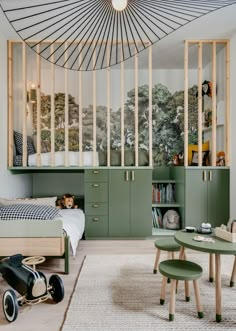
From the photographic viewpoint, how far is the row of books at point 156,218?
14.6ft

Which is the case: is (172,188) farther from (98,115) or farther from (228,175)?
(98,115)

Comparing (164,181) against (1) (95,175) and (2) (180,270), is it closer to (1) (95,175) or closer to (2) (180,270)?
(1) (95,175)

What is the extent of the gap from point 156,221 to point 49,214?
2.12 meters

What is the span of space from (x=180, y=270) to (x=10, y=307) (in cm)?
128

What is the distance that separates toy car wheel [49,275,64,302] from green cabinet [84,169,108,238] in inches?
71.7

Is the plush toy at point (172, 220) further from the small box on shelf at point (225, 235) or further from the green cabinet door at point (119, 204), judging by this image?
the small box on shelf at point (225, 235)

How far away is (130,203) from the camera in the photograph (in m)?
4.09

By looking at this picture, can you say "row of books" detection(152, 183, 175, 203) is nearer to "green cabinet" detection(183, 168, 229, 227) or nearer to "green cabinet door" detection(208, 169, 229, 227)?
"green cabinet" detection(183, 168, 229, 227)

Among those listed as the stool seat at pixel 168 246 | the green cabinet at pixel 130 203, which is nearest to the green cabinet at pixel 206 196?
the green cabinet at pixel 130 203

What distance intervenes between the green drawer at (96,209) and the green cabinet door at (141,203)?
41 centimetres

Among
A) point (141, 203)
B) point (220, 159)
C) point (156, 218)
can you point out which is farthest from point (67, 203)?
point (220, 159)

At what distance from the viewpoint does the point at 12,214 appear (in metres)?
2.82

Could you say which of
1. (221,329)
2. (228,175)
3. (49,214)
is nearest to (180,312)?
(221,329)

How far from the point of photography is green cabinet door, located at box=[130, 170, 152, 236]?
4.08 metres
